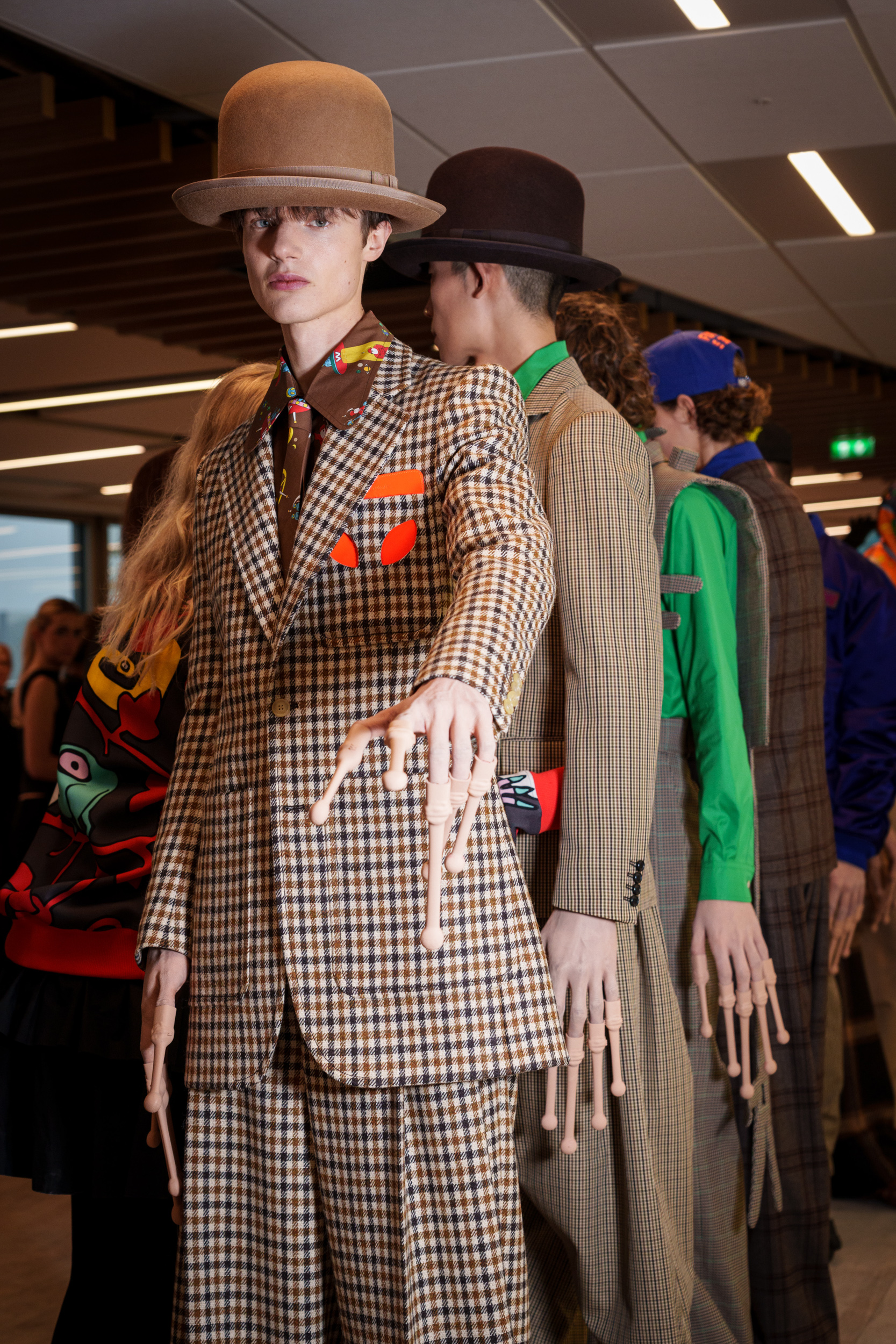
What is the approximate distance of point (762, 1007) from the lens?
1.72 metres

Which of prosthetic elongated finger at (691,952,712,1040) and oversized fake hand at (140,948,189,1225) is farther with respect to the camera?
prosthetic elongated finger at (691,952,712,1040)

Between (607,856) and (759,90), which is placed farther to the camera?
(759,90)

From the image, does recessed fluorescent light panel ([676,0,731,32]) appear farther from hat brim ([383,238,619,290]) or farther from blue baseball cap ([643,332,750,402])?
hat brim ([383,238,619,290])

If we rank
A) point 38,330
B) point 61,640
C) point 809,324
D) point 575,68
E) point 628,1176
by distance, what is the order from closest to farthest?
point 628,1176, point 575,68, point 61,640, point 38,330, point 809,324

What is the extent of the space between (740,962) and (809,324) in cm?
584

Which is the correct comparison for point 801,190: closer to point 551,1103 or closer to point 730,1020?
point 730,1020

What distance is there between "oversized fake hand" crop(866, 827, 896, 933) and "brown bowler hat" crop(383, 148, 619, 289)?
84.1 inches

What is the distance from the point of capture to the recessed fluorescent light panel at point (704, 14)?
332 centimetres

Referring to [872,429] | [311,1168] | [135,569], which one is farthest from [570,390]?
[872,429]

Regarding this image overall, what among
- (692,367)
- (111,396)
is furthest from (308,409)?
(111,396)

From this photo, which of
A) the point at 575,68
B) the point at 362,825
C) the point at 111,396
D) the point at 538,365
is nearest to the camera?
the point at 362,825

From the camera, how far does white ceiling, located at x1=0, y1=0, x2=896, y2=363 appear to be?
3.33 m

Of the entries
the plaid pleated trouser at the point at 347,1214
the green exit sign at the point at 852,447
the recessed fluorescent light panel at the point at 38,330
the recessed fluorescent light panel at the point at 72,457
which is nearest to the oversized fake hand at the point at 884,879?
the plaid pleated trouser at the point at 347,1214

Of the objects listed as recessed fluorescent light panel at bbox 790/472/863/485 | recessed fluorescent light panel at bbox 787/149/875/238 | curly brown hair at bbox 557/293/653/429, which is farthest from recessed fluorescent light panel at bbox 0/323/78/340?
recessed fluorescent light panel at bbox 790/472/863/485
